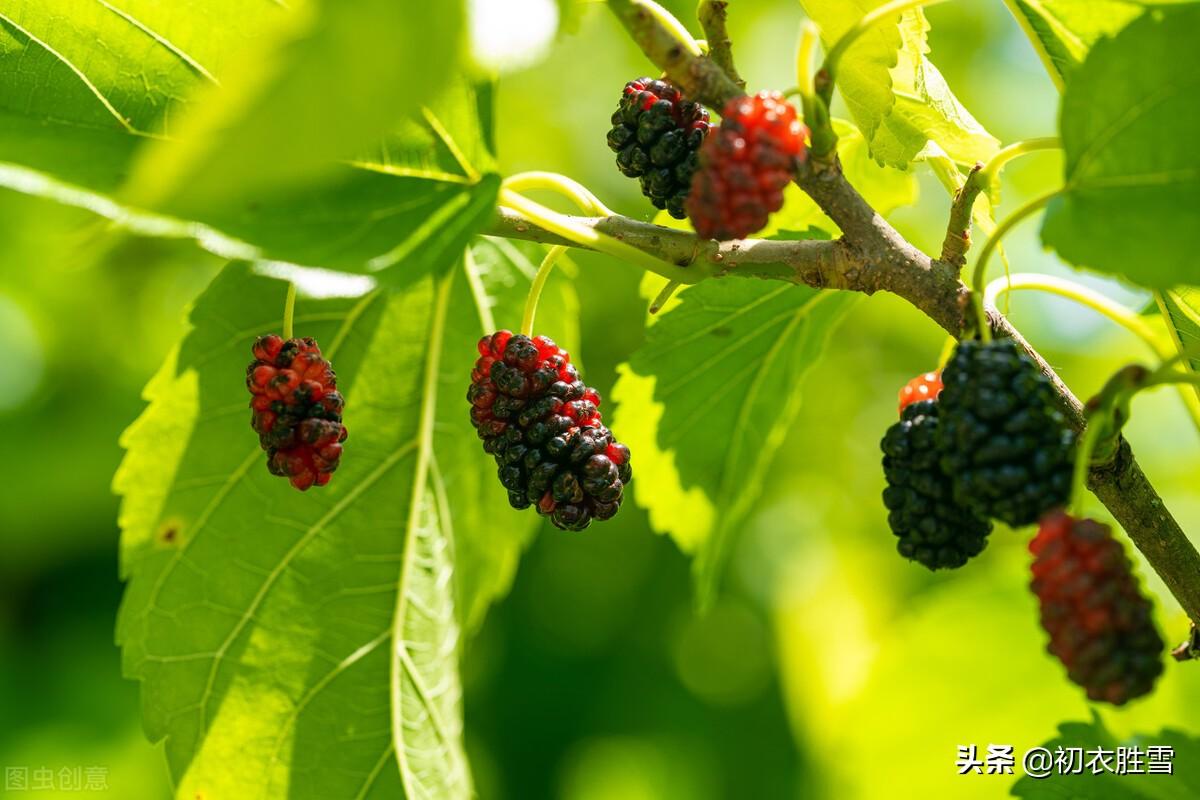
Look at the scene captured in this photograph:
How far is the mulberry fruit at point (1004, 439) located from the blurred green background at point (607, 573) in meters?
1.61

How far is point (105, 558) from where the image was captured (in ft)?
8.61

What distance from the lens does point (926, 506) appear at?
871 millimetres

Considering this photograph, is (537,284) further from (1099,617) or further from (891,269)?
(1099,617)

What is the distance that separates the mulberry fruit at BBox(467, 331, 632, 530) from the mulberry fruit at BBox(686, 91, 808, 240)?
229 millimetres

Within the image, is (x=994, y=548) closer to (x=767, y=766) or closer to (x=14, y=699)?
(x=767, y=766)

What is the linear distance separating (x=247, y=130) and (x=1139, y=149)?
585mm

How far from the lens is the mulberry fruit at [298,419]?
1015 millimetres

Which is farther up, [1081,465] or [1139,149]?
[1139,149]

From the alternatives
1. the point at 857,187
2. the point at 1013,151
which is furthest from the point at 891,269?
the point at 857,187

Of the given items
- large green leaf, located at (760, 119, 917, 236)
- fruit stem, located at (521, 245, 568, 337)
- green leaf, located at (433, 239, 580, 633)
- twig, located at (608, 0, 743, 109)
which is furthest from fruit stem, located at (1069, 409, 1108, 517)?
green leaf, located at (433, 239, 580, 633)

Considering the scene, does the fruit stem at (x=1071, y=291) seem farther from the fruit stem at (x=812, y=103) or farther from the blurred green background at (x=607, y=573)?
the blurred green background at (x=607, y=573)

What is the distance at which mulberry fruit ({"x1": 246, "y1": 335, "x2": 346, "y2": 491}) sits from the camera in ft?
3.33

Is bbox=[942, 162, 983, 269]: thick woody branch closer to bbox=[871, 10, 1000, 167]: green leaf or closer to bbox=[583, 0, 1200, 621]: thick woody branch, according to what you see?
bbox=[583, 0, 1200, 621]: thick woody branch

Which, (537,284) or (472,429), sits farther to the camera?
(472,429)
